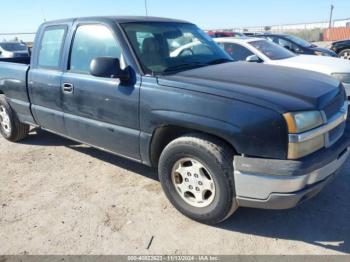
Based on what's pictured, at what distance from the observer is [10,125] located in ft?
18.2

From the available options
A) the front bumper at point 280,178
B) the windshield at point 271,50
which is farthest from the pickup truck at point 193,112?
the windshield at point 271,50

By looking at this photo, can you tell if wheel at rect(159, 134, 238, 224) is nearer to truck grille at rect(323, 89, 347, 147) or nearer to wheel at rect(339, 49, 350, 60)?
truck grille at rect(323, 89, 347, 147)

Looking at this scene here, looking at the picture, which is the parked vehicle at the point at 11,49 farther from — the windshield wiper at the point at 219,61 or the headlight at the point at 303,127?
the headlight at the point at 303,127

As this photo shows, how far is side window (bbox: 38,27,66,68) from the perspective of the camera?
431 centimetres

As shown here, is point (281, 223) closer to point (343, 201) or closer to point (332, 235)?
point (332, 235)

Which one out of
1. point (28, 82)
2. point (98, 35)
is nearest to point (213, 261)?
point (98, 35)

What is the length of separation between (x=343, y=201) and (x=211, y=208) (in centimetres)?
147

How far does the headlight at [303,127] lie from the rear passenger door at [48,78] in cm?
281

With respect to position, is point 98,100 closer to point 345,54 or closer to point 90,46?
point 90,46

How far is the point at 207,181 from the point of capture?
10.1ft

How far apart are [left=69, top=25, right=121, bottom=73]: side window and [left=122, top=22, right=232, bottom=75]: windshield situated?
0.72 feet

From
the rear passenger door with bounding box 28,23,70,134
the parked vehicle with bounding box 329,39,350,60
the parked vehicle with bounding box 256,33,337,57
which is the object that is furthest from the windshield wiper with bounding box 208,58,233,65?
the parked vehicle with bounding box 329,39,350,60

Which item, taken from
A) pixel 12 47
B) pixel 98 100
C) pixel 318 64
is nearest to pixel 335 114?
pixel 98 100

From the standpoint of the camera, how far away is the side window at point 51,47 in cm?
431
